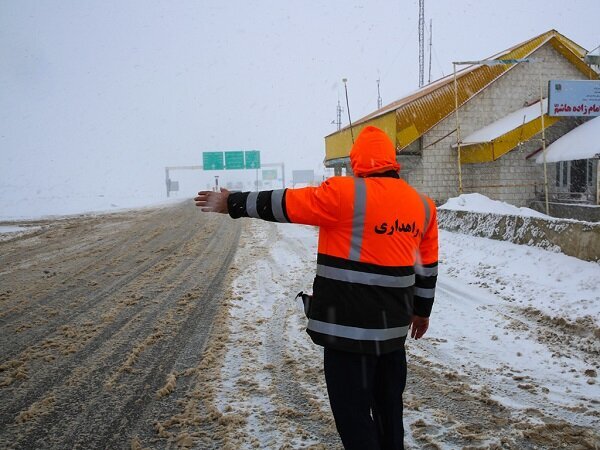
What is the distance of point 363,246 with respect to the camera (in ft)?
7.04

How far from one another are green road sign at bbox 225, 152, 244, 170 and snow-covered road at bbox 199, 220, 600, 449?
146 feet

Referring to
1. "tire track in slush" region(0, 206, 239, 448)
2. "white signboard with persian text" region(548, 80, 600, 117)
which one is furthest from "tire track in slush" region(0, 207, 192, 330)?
"white signboard with persian text" region(548, 80, 600, 117)

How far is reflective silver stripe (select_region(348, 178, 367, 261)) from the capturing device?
83.3 inches

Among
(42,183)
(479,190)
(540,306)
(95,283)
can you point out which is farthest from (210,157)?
(540,306)

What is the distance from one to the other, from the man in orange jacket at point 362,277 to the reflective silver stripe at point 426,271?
0.24m

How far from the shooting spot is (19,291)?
709cm

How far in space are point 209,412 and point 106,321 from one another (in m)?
2.86

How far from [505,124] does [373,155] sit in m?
18.1

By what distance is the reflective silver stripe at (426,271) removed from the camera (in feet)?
8.32

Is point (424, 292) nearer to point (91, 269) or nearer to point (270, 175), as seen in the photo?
point (91, 269)

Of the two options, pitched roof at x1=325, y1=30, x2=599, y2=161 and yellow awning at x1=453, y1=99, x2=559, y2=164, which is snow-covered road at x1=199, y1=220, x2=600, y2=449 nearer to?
yellow awning at x1=453, y1=99, x2=559, y2=164

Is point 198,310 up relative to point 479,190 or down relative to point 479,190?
down

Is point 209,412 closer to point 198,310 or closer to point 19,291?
point 198,310

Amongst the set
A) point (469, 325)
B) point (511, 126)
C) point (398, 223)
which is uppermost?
point (511, 126)
